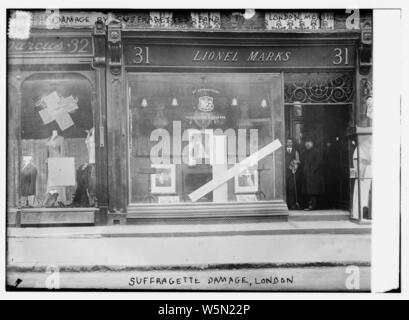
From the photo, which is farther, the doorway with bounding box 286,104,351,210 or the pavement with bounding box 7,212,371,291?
the doorway with bounding box 286,104,351,210

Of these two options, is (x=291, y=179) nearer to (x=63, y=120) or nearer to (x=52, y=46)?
(x=63, y=120)

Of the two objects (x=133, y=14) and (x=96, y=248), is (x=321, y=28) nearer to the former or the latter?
(x=133, y=14)

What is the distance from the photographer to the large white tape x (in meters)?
6.64

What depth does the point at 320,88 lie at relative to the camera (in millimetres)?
7398

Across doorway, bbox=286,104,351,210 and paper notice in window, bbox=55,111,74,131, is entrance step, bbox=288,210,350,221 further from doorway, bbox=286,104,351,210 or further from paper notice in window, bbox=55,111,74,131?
paper notice in window, bbox=55,111,74,131

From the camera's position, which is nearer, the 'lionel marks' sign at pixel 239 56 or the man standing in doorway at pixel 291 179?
the 'lionel marks' sign at pixel 239 56

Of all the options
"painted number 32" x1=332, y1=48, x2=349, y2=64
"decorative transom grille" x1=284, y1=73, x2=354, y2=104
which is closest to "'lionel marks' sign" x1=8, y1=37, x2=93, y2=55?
"decorative transom grille" x1=284, y1=73, x2=354, y2=104

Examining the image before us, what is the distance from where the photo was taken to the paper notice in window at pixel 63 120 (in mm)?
6957

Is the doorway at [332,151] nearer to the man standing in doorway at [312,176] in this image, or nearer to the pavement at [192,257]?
the man standing in doorway at [312,176]

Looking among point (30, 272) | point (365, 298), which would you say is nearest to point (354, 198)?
point (365, 298)

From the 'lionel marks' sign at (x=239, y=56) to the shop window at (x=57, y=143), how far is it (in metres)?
1.08

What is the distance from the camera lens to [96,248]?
610 centimetres

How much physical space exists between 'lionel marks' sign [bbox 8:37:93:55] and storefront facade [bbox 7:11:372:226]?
29mm

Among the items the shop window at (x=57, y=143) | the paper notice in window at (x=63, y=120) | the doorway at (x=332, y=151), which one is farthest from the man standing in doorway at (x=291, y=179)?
the paper notice in window at (x=63, y=120)
